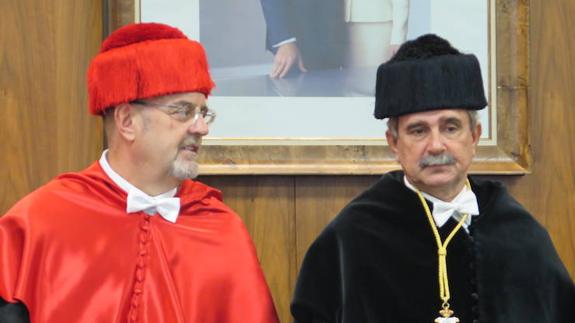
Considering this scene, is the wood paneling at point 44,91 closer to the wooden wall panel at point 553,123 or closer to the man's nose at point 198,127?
the man's nose at point 198,127

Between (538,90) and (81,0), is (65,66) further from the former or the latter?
(538,90)

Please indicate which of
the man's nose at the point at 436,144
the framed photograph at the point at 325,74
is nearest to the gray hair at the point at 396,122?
the man's nose at the point at 436,144

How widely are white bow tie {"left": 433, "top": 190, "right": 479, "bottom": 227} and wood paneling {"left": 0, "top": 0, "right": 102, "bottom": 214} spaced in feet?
Answer: 3.73

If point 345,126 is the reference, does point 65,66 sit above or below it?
above

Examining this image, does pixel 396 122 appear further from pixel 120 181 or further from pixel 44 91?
pixel 44 91

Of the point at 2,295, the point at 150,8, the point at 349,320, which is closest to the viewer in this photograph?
the point at 2,295

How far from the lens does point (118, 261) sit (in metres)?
2.31

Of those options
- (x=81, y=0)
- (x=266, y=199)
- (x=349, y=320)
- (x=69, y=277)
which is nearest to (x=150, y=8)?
(x=81, y=0)

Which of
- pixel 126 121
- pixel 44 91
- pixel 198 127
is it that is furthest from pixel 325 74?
pixel 44 91

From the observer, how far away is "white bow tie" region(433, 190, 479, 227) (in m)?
2.42

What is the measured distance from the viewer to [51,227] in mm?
2270

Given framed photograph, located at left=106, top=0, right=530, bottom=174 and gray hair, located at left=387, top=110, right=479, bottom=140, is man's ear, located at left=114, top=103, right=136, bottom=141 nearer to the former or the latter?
framed photograph, located at left=106, top=0, right=530, bottom=174

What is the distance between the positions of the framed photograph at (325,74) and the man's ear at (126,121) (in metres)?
0.49

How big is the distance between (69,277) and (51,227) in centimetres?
14
